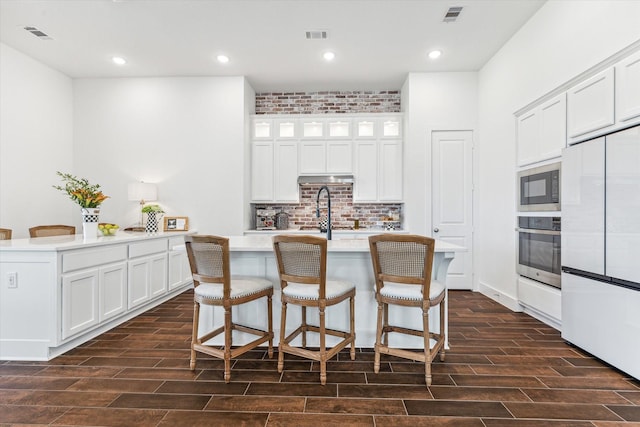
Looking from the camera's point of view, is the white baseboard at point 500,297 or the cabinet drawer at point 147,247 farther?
the white baseboard at point 500,297

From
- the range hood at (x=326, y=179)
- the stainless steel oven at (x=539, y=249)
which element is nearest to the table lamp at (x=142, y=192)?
the range hood at (x=326, y=179)

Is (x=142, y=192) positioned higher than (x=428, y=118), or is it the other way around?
(x=428, y=118)

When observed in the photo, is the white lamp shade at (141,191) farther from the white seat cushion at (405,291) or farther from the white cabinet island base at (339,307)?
the white seat cushion at (405,291)

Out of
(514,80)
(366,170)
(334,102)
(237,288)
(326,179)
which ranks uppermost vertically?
(334,102)

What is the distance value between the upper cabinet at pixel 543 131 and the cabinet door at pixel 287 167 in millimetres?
3110

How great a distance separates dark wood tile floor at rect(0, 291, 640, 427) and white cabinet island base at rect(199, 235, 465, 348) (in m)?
0.22

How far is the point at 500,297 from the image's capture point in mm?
4145

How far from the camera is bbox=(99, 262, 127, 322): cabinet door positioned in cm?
307

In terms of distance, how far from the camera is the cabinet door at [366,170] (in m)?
5.24

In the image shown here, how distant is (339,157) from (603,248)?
11.7 ft

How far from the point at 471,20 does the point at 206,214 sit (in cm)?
429

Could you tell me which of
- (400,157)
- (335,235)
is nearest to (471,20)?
(400,157)

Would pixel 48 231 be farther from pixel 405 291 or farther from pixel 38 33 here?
pixel 405 291

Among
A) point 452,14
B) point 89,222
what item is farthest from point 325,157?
point 89,222
